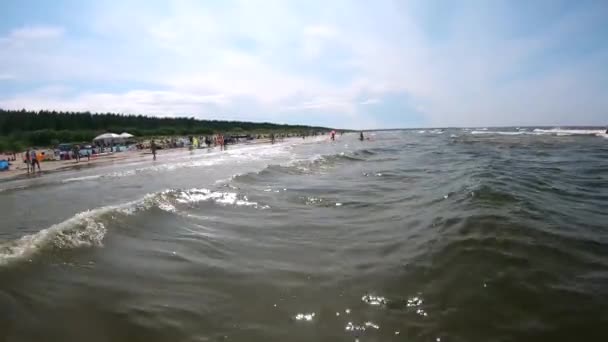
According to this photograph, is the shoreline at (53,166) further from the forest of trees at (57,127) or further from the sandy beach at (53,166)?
the forest of trees at (57,127)

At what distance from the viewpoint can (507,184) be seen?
36.3ft

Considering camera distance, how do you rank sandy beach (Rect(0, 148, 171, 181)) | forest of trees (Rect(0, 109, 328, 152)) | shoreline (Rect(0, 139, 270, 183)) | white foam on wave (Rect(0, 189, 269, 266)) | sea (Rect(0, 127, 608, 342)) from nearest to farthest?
sea (Rect(0, 127, 608, 342))
white foam on wave (Rect(0, 189, 269, 266))
shoreline (Rect(0, 139, 270, 183))
sandy beach (Rect(0, 148, 171, 181))
forest of trees (Rect(0, 109, 328, 152))

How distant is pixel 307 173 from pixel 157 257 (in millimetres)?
12572

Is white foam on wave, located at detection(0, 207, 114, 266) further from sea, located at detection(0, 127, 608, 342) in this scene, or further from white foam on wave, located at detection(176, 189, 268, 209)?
white foam on wave, located at detection(176, 189, 268, 209)

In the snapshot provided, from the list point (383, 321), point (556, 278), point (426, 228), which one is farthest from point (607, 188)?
point (383, 321)

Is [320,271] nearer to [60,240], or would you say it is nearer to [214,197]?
[60,240]

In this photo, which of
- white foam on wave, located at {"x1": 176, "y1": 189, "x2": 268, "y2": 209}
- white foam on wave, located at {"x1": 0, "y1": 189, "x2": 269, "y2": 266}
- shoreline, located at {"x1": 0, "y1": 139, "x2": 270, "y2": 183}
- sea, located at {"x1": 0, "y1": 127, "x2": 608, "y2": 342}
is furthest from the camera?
shoreline, located at {"x1": 0, "y1": 139, "x2": 270, "y2": 183}

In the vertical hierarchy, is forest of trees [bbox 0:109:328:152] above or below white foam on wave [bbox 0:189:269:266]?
above

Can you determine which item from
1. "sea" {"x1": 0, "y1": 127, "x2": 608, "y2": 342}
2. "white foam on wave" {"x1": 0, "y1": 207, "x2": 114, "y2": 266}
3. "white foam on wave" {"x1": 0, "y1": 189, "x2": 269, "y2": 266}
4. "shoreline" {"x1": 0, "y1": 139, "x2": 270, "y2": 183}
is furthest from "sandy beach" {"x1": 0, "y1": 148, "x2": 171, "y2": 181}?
"white foam on wave" {"x1": 0, "y1": 207, "x2": 114, "y2": 266}

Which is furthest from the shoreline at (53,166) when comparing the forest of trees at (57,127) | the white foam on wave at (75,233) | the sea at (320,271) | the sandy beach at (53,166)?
the forest of trees at (57,127)

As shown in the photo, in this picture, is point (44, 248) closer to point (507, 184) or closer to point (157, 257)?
point (157, 257)

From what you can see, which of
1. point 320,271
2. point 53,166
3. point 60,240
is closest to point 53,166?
point 53,166

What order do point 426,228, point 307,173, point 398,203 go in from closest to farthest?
point 426,228
point 398,203
point 307,173

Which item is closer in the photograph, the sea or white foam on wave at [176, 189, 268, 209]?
the sea
